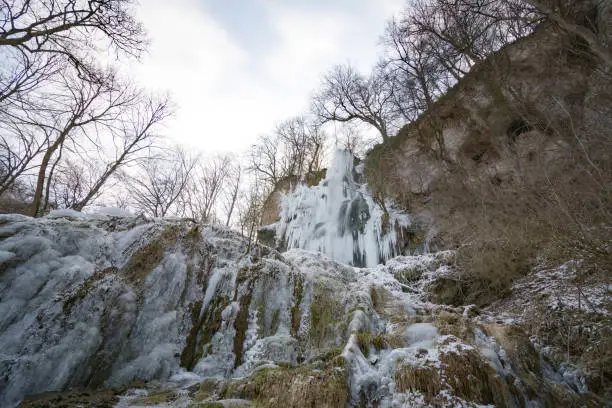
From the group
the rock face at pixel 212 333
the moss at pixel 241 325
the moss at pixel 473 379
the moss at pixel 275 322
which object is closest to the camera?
the moss at pixel 473 379

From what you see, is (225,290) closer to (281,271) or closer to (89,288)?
(281,271)

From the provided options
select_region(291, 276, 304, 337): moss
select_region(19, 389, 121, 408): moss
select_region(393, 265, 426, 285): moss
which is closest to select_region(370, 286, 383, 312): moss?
select_region(291, 276, 304, 337): moss

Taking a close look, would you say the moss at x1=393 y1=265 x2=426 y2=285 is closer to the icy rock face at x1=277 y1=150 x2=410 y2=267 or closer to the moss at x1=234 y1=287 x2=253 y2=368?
the icy rock face at x1=277 y1=150 x2=410 y2=267

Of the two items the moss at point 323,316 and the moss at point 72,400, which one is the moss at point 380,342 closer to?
the moss at point 323,316

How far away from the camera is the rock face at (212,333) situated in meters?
2.89

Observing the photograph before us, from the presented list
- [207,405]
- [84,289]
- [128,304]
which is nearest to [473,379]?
[207,405]

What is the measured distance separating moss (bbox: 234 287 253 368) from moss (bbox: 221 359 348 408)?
5.12 ft

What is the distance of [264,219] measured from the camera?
19.3 m

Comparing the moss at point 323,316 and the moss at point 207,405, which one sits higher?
the moss at point 323,316

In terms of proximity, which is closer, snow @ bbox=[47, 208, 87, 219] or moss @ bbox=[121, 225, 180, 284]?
moss @ bbox=[121, 225, 180, 284]

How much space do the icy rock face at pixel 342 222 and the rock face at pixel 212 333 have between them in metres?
4.98

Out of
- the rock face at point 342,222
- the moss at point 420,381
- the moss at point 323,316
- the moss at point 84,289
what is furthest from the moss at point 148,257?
the rock face at point 342,222

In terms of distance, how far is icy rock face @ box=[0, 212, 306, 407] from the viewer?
3461 millimetres

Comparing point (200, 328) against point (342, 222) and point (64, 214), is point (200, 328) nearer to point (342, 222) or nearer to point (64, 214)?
point (64, 214)
